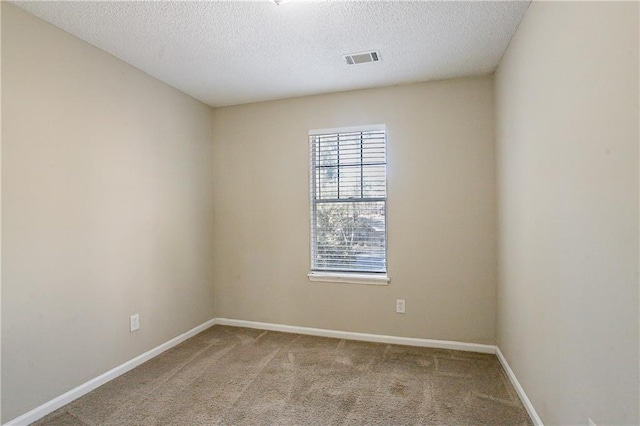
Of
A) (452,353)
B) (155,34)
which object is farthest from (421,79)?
(452,353)

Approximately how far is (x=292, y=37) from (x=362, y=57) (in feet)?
2.01

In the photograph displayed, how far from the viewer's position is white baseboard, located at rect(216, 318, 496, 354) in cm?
304

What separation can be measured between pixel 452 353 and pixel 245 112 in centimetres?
325

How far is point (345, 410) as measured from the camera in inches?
84.7

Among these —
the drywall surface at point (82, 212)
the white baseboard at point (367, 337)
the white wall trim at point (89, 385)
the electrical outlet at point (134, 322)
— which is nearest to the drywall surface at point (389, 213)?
the white baseboard at point (367, 337)

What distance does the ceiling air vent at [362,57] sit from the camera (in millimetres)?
2593

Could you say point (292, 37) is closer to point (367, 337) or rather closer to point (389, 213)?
point (389, 213)

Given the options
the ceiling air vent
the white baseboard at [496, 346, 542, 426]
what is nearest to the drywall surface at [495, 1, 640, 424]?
the white baseboard at [496, 346, 542, 426]

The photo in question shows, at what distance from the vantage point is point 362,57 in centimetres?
265

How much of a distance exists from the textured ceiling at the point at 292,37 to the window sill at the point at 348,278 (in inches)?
74.6

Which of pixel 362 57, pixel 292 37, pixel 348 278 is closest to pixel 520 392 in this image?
pixel 348 278

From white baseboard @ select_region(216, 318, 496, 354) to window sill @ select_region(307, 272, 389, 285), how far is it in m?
0.52

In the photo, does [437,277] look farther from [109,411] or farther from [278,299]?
[109,411]

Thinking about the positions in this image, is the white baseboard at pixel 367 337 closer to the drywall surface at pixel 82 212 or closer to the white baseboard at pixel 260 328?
the white baseboard at pixel 260 328
